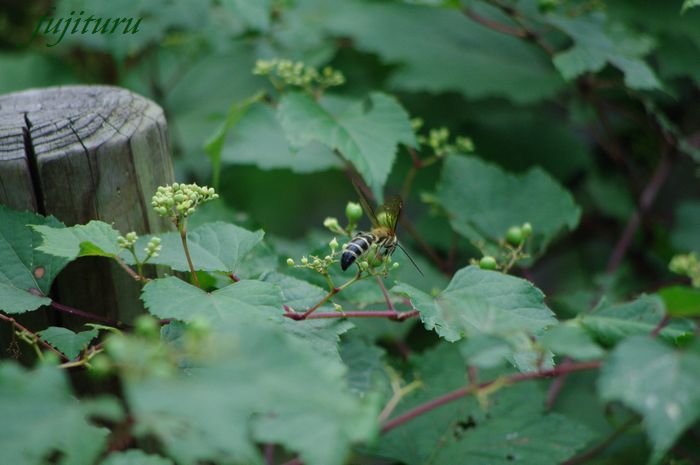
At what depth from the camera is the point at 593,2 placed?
2688 mm

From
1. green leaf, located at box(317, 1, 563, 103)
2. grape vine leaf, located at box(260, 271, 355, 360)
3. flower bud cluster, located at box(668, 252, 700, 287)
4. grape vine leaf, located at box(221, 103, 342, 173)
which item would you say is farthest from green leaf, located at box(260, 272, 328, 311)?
green leaf, located at box(317, 1, 563, 103)

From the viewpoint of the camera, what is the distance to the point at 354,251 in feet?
5.61

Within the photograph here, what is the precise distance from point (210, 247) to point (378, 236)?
1.52 ft

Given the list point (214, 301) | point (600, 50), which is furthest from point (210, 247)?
point (600, 50)

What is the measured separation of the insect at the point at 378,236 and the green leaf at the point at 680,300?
2.38ft

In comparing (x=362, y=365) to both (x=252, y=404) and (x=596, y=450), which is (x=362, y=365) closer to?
(x=596, y=450)

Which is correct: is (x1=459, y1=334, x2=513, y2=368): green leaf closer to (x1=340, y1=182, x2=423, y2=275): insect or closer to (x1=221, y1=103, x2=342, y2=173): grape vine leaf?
(x1=340, y1=182, x2=423, y2=275): insect

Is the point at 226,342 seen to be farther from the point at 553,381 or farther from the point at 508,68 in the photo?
the point at 508,68

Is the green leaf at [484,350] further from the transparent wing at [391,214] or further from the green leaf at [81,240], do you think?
the transparent wing at [391,214]

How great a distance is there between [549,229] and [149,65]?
103 inches

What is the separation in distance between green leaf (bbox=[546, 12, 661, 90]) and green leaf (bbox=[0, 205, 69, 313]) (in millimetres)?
1704

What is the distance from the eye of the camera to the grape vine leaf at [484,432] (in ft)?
6.31

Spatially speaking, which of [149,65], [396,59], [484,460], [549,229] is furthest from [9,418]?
[149,65]

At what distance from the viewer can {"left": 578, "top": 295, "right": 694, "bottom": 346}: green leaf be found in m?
1.42
